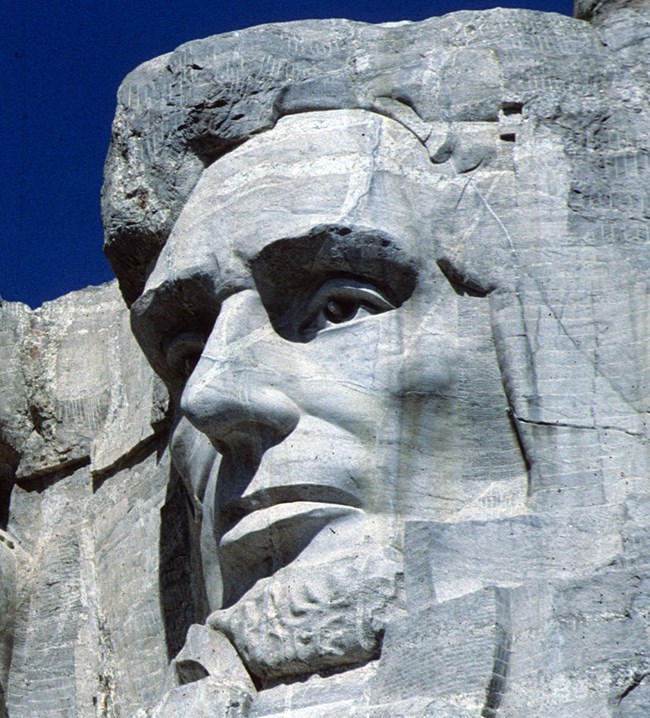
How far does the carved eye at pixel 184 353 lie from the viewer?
Answer: 7707 mm

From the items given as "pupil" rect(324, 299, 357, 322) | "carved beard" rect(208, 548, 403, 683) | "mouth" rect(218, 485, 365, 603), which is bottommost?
"carved beard" rect(208, 548, 403, 683)

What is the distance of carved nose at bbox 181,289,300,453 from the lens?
727 cm

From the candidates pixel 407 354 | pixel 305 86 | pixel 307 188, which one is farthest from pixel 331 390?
pixel 305 86

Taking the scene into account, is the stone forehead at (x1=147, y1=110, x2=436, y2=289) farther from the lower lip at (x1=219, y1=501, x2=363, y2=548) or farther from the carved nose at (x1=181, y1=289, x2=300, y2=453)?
the lower lip at (x1=219, y1=501, x2=363, y2=548)

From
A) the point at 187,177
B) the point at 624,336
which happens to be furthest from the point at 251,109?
the point at 624,336

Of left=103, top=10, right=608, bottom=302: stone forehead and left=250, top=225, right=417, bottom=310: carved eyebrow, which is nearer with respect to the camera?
left=250, top=225, right=417, bottom=310: carved eyebrow

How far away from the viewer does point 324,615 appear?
7.04 metres

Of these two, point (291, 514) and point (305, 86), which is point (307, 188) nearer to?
point (305, 86)

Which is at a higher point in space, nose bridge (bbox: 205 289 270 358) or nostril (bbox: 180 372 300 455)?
nose bridge (bbox: 205 289 270 358)

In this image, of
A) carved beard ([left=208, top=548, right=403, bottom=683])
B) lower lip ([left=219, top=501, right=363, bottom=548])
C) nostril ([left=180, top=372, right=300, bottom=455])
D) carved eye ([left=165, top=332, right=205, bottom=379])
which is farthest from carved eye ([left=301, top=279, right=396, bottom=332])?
carved beard ([left=208, top=548, right=403, bottom=683])

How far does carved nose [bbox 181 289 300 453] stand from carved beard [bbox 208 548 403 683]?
15.4 inches

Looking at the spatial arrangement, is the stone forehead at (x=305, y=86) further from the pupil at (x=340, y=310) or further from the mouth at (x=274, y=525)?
the mouth at (x=274, y=525)

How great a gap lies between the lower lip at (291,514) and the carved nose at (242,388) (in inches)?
7.2

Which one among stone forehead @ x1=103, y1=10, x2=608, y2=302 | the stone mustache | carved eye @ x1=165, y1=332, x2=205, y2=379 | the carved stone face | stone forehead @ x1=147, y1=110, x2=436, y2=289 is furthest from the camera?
carved eye @ x1=165, y1=332, x2=205, y2=379
